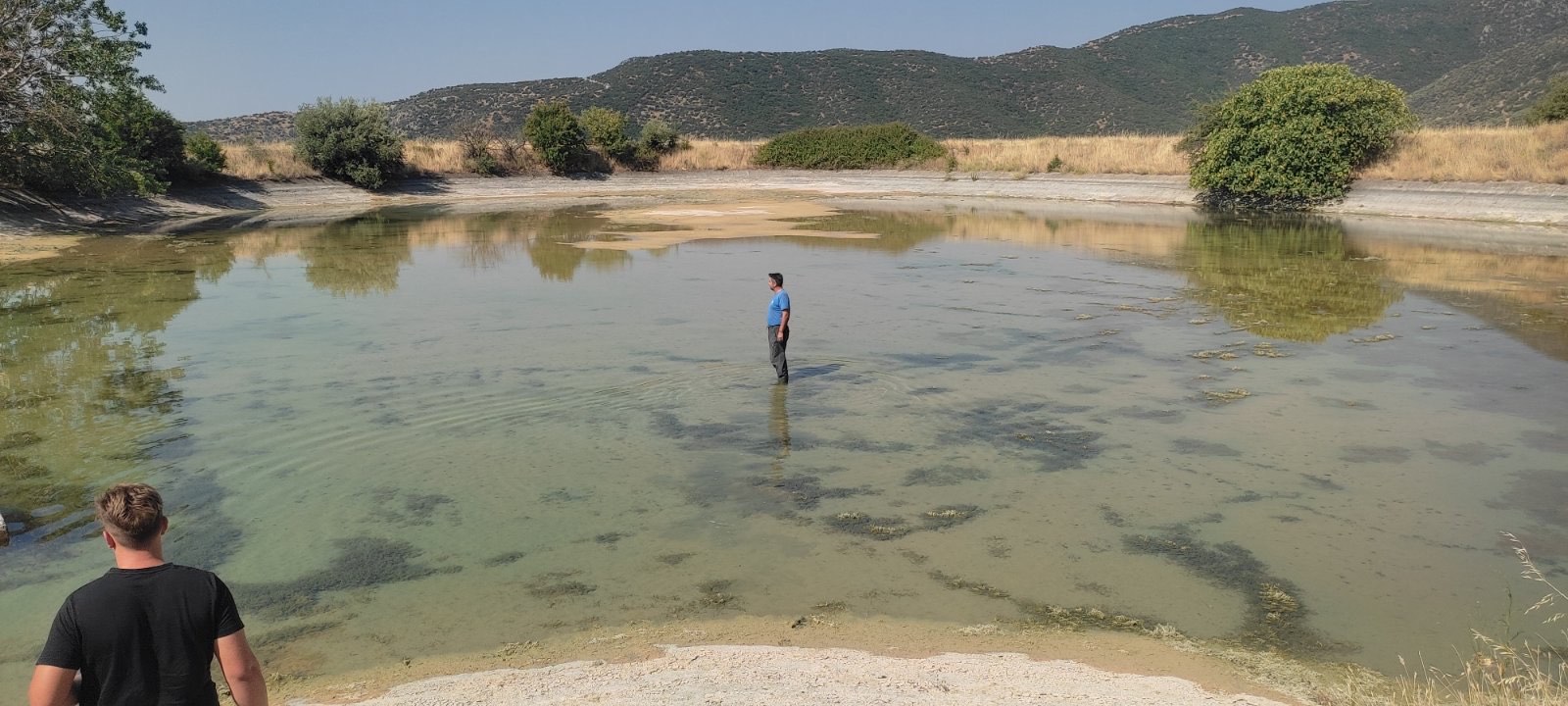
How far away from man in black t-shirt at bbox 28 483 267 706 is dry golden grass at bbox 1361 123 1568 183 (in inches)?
1641

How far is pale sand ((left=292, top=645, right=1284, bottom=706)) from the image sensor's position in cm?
547

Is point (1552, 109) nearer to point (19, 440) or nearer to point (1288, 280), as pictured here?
point (1288, 280)

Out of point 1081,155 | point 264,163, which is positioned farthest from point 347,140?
point 1081,155

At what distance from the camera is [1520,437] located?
1091 cm

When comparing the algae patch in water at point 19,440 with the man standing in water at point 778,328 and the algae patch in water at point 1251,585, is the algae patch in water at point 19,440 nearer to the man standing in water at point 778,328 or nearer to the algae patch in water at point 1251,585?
the man standing in water at point 778,328

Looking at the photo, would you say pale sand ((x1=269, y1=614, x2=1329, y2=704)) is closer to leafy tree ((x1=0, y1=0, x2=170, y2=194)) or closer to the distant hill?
leafy tree ((x1=0, y1=0, x2=170, y2=194))

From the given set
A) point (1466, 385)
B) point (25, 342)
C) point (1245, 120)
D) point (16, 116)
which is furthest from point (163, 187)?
point (1245, 120)

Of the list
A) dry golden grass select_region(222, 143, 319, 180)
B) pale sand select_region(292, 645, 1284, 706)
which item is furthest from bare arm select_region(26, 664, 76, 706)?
dry golden grass select_region(222, 143, 319, 180)

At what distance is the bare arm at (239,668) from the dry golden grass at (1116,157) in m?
41.5

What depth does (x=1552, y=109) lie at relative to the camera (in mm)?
42500

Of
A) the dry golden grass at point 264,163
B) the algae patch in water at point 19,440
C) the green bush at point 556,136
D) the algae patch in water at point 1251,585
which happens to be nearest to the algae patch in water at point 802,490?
the algae patch in water at point 1251,585

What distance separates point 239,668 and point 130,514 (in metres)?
0.66

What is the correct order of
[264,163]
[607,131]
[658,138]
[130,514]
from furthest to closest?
[658,138] → [607,131] → [264,163] → [130,514]

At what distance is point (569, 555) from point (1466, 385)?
11.6 meters
